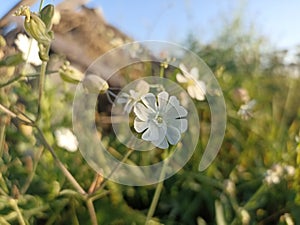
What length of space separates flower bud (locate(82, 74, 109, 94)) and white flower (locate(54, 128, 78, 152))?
0.28 m

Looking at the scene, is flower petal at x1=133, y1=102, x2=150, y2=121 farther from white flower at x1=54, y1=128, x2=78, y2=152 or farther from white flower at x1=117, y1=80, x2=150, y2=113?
white flower at x1=54, y1=128, x2=78, y2=152

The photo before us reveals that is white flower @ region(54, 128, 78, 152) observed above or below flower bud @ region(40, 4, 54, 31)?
above

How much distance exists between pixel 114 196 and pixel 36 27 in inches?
14.9

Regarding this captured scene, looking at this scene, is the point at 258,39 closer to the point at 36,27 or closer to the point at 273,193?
the point at 273,193

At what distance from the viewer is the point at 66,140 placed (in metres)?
0.75

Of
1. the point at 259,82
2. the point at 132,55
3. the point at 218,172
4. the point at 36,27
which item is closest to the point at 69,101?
the point at 132,55

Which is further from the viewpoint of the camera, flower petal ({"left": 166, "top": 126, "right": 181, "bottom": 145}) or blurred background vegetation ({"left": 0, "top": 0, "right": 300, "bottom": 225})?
blurred background vegetation ({"left": 0, "top": 0, "right": 300, "bottom": 225})

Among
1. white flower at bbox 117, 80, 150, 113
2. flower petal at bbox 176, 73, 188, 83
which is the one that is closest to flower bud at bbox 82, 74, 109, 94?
white flower at bbox 117, 80, 150, 113

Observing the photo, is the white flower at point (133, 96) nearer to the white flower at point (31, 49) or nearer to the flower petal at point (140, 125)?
the flower petal at point (140, 125)

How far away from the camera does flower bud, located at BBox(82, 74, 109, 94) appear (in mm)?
452

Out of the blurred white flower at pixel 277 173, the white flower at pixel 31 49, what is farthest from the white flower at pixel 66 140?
the blurred white flower at pixel 277 173

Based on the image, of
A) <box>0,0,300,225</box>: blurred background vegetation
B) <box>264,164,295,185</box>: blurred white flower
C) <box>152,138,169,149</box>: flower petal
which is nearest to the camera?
<box>152,138,169,149</box>: flower petal

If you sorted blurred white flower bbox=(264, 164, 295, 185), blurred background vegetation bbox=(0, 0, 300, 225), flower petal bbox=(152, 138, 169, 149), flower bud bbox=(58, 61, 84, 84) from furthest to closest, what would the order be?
blurred white flower bbox=(264, 164, 295, 185) → blurred background vegetation bbox=(0, 0, 300, 225) → flower bud bbox=(58, 61, 84, 84) → flower petal bbox=(152, 138, 169, 149)

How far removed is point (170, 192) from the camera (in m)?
0.83
